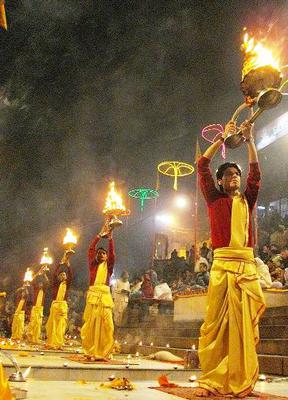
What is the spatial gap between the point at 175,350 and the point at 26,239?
20385 mm

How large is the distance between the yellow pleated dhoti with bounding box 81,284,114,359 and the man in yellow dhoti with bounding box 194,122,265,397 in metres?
4.26

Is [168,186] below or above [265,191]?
above

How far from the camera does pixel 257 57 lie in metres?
3.76

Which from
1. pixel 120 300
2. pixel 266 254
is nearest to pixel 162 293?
pixel 120 300

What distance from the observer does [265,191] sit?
2750cm

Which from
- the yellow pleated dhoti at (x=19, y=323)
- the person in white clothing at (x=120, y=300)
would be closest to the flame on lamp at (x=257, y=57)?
the person in white clothing at (x=120, y=300)

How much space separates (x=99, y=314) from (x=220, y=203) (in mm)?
4596

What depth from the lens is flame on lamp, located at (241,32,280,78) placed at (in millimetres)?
3684

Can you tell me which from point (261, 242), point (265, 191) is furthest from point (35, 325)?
point (265, 191)

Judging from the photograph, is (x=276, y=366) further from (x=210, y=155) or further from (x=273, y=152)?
(x=273, y=152)

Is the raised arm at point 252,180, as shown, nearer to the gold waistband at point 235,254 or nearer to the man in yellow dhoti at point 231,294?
the man in yellow dhoti at point 231,294

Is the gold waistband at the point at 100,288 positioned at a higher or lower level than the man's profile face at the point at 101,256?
lower

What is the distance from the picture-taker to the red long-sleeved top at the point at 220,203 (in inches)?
165

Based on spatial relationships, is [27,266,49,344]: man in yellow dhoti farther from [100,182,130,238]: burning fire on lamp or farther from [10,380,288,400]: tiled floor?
[10,380,288,400]: tiled floor
